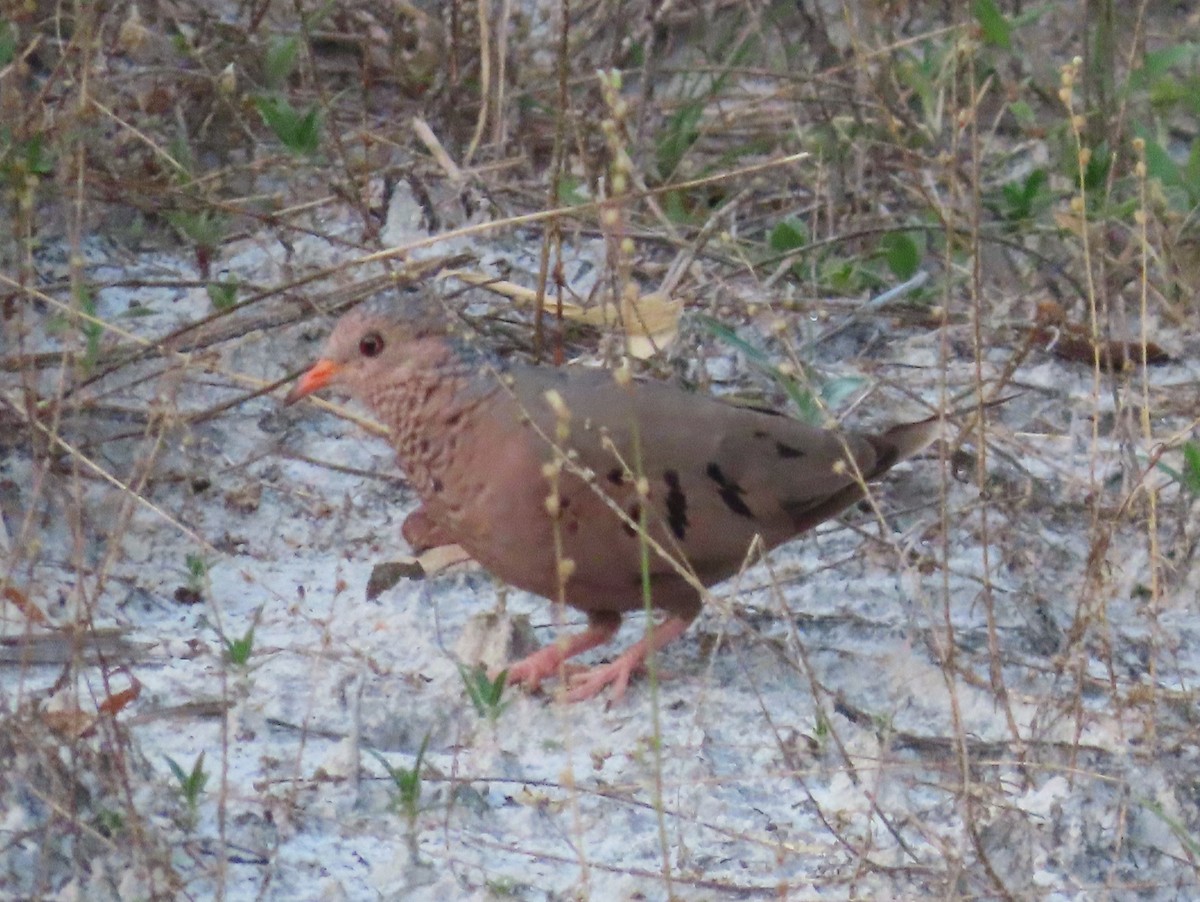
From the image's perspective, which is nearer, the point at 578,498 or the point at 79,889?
the point at 79,889

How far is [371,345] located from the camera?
333 cm

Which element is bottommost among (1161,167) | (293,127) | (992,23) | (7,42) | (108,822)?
(108,822)

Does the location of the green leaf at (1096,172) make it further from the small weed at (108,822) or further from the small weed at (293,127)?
the small weed at (108,822)

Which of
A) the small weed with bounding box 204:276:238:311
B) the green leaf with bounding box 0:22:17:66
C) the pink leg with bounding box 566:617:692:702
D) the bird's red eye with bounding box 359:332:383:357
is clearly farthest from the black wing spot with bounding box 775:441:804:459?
the green leaf with bounding box 0:22:17:66

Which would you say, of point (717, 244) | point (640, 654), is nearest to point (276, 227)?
point (717, 244)

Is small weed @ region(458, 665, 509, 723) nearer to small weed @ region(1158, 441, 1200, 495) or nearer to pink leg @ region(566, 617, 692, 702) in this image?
pink leg @ region(566, 617, 692, 702)

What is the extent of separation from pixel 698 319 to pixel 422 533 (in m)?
0.76

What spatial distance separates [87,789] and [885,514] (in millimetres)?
1953

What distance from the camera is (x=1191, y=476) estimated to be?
3.52 meters

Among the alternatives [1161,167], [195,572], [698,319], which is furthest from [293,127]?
[1161,167]

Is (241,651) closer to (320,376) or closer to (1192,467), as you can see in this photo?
(320,376)

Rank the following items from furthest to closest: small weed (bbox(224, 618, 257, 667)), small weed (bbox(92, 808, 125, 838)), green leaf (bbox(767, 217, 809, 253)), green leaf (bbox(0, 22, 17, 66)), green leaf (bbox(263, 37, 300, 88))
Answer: green leaf (bbox(263, 37, 300, 88)) → green leaf (bbox(767, 217, 809, 253)) → green leaf (bbox(0, 22, 17, 66)) → small weed (bbox(224, 618, 257, 667)) → small weed (bbox(92, 808, 125, 838))

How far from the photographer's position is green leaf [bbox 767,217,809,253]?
480 centimetres

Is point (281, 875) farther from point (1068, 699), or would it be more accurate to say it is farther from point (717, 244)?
point (717, 244)
